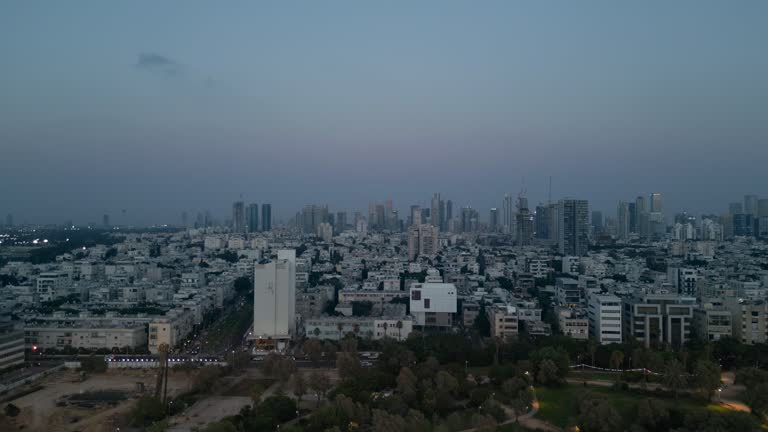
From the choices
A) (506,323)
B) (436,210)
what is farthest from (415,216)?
(506,323)

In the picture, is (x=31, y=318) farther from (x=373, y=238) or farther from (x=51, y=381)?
(x=373, y=238)

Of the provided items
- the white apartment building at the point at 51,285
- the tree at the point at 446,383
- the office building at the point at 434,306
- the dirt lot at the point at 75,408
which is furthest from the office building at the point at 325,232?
the tree at the point at 446,383

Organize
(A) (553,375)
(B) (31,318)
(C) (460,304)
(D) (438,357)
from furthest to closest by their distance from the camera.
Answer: (C) (460,304) < (B) (31,318) < (D) (438,357) < (A) (553,375)

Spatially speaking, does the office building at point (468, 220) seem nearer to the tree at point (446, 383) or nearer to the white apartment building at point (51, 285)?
the white apartment building at point (51, 285)

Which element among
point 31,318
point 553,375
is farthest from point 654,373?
point 31,318

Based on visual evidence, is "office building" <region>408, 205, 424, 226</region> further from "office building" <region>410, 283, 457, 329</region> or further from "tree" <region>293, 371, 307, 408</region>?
"tree" <region>293, 371, 307, 408</region>
